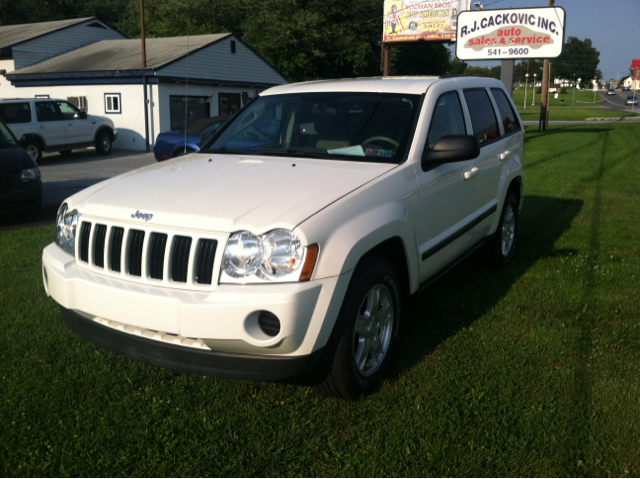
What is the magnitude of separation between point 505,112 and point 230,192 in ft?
13.0

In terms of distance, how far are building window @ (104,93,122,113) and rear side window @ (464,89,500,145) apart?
74.0 feet

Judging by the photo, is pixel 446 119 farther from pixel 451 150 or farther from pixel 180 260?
pixel 180 260

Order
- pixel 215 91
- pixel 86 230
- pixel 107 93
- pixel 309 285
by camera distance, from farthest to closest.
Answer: pixel 215 91 < pixel 107 93 < pixel 86 230 < pixel 309 285

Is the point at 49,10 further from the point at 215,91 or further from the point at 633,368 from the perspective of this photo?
the point at 633,368

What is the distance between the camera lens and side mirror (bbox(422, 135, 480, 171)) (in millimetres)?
4109

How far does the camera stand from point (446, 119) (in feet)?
15.8

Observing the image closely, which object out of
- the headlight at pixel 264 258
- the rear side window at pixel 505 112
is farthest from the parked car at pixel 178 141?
the headlight at pixel 264 258

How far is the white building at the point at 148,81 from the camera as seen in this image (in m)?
25.0

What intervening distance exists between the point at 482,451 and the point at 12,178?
7.79 m

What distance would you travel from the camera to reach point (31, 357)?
161 inches

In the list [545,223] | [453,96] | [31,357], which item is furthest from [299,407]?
[545,223]

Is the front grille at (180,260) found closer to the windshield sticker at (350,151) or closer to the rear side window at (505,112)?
the windshield sticker at (350,151)

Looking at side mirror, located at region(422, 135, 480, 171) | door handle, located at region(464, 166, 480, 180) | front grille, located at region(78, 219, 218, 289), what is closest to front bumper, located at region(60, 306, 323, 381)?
front grille, located at region(78, 219, 218, 289)

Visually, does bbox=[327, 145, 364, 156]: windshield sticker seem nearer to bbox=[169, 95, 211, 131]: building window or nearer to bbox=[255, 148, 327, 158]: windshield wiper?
bbox=[255, 148, 327, 158]: windshield wiper
